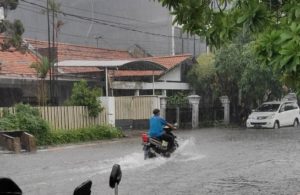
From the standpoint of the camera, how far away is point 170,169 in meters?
13.3

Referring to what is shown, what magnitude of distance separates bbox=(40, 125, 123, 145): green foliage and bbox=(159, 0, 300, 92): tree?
→ 52.4 ft

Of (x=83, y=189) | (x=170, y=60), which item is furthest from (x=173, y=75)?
(x=83, y=189)

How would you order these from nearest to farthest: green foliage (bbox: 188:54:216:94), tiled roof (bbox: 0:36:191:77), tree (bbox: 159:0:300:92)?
tree (bbox: 159:0:300:92) → tiled roof (bbox: 0:36:191:77) → green foliage (bbox: 188:54:216:94)

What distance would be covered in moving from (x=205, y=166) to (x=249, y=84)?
58.8ft

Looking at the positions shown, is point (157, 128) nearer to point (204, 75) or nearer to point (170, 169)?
point (170, 169)

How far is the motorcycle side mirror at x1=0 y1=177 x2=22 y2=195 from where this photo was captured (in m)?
2.54

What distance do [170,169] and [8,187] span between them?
35.8 feet

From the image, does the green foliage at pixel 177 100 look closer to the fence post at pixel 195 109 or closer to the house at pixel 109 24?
the fence post at pixel 195 109

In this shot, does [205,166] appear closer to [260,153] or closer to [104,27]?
[260,153]

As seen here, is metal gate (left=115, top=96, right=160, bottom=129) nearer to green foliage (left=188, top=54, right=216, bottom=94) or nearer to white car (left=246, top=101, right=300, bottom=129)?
green foliage (left=188, top=54, right=216, bottom=94)

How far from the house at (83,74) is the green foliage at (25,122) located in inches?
180

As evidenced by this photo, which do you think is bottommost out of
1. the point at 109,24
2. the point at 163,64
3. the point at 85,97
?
the point at 85,97

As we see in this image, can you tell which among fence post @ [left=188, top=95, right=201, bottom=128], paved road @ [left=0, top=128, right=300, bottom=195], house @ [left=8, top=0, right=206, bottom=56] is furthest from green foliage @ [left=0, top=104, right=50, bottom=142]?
house @ [left=8, top=0, right=206, bottom=56]

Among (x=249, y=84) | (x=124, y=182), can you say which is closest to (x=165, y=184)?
(x=124, y=182)
